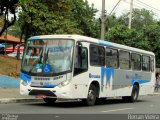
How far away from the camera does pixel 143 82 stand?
87.1ft

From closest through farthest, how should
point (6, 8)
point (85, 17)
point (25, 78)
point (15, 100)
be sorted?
point (25, 78) < point (15, 100) < point (6, 8) < point (85, 17)

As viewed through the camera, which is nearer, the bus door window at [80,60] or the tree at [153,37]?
the bus door window at [80,60]

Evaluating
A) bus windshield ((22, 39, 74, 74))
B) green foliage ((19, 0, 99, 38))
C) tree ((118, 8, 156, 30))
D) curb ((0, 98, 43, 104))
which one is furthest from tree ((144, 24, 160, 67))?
tree ((118, 8, 156, 30))

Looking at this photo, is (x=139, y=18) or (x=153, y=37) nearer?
(x=153, y=37)

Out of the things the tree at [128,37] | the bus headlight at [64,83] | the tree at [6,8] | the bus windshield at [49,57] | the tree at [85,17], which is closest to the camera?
the bus headlight at [64,83]

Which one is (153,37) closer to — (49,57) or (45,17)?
(45,17)

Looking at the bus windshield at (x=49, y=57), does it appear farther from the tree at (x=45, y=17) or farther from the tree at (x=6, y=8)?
the tree at (x=6, y=8)

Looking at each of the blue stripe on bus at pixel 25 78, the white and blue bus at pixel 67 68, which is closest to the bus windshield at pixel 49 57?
the white and blue bus at pixel 67 68

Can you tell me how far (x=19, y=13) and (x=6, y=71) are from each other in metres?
5.12

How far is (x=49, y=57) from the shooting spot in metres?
18.7

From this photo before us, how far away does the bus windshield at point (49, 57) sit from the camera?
60.6ft

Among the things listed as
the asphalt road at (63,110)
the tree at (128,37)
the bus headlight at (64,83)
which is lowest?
the asphalt road at (63,110)

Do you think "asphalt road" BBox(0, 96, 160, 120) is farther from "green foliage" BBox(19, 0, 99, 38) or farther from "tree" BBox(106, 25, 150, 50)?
"tree" BBox(106, 25, 150, 50)

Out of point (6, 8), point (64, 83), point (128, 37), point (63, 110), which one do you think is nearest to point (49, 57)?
point (64, 83)
